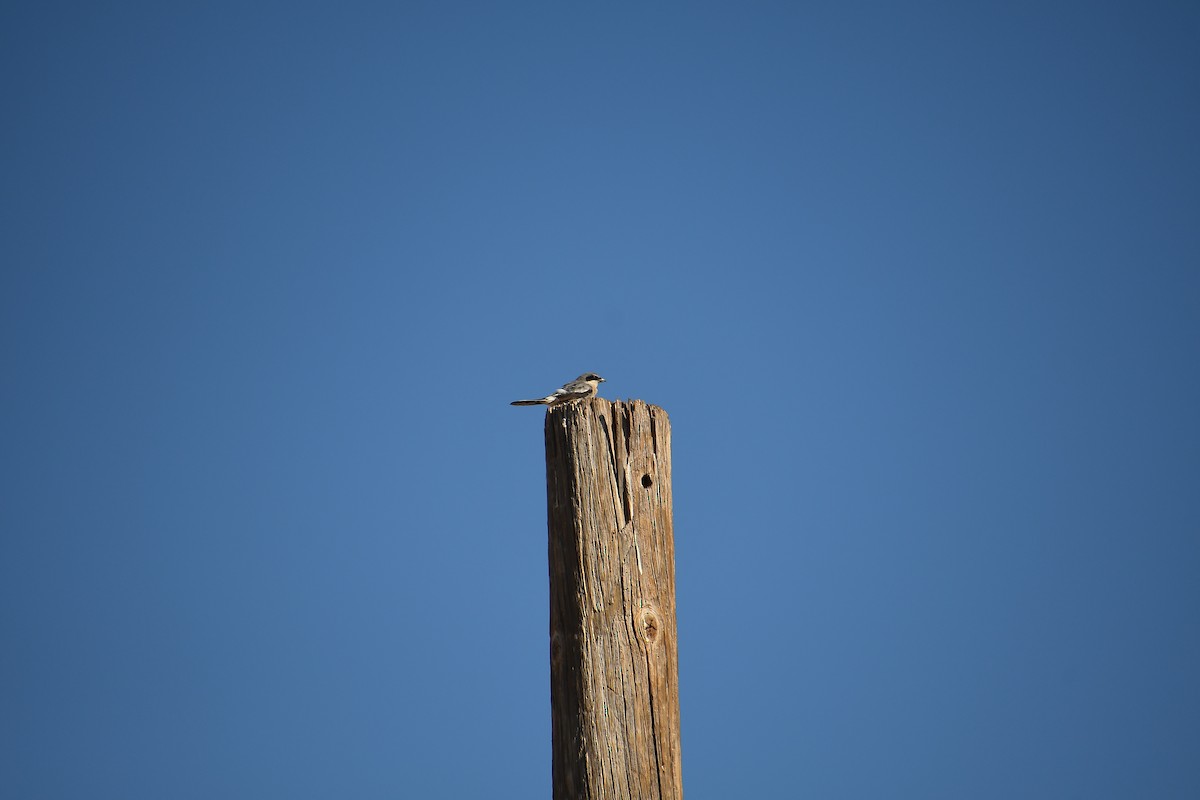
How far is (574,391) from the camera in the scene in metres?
4.11

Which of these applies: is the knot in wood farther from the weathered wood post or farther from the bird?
the bird

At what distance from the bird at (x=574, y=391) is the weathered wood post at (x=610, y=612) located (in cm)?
71

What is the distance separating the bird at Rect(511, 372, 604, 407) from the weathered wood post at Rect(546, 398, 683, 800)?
71 cm

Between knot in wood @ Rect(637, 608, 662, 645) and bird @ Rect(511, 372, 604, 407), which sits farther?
bird @ Rect(511, 372, 604, 407)

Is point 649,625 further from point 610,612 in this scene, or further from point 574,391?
point 574,391

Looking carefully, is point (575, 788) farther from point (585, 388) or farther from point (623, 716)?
point (585, 388)

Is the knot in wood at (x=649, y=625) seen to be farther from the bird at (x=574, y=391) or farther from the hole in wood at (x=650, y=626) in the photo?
the bird at (x=574, y=391)

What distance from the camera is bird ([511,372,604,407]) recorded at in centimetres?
396

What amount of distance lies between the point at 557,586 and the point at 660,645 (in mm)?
371

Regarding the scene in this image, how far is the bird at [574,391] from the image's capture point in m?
3.96

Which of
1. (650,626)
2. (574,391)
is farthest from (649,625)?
(574,391)

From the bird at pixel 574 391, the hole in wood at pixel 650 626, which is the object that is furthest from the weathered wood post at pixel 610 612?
the bird at pixel 574 391

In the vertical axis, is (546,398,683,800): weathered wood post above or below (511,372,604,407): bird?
below

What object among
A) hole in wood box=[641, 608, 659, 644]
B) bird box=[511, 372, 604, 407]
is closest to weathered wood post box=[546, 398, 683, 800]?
hole in wood box=[641, 608, 659, 644]
